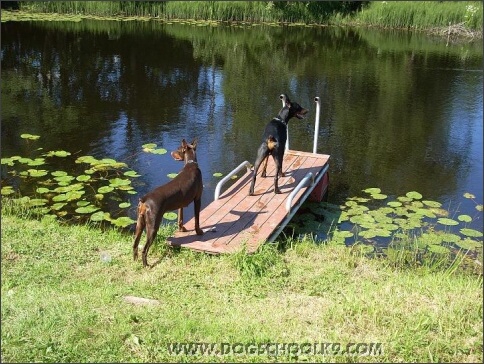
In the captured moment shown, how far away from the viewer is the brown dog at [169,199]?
19.0 feet

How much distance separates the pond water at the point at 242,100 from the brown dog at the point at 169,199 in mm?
2059

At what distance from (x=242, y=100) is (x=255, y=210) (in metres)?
7.94

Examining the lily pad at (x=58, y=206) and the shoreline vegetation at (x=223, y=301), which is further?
the lily pad at (x=58, y=206)

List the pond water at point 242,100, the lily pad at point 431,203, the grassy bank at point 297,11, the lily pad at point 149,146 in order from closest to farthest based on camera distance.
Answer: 1. the lily pad at point 431,203
2. the pond water at point 242,100
3. the lily pad at point 149,146
4. the grassy bank at point 297,11

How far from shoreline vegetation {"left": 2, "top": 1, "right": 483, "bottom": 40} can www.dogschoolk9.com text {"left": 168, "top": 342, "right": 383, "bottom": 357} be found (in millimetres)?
22860

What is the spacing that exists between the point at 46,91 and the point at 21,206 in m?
8.02

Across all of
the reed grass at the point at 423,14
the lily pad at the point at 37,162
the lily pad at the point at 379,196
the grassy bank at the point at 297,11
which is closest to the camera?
the lily pad at the point at 379,196

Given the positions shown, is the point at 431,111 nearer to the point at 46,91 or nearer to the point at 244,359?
the point at 46,91

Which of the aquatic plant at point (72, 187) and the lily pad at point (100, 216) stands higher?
the aquatic plant at point (72, 187)

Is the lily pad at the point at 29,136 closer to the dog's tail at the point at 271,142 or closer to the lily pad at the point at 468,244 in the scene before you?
the dog's tail at the point at 271,142

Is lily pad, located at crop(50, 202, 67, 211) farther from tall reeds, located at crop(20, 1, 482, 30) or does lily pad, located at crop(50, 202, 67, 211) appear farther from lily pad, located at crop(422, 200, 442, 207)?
tall reeds, located at crop(20, 1, 482, 30)

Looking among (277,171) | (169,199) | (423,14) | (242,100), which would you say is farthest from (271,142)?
(423,14)

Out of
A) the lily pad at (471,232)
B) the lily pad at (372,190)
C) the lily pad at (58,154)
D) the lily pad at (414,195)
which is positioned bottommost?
the lily pad at (471,232)

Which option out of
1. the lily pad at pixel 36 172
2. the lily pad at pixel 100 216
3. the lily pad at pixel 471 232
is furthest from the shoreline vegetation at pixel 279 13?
the lily pad at pixel 100 216
